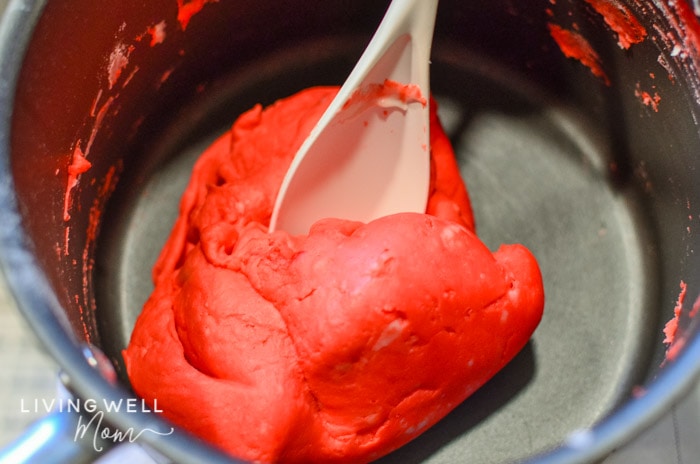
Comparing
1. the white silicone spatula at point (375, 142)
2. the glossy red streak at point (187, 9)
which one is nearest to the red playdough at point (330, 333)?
the white silicone spatula at point (375, 142)

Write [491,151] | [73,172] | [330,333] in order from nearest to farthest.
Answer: [330,333], [73,172], [491,151]

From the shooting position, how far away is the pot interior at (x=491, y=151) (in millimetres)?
834

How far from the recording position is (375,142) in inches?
35.2

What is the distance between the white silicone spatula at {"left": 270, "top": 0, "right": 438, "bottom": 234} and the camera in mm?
815

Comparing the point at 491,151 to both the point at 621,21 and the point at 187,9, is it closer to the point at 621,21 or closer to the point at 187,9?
the point at 621,21

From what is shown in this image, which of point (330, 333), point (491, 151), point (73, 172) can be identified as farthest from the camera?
point (491, 151)

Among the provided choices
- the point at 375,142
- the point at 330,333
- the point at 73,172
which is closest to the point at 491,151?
the point at 375,142

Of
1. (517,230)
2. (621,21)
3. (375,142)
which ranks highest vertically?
(621,21)

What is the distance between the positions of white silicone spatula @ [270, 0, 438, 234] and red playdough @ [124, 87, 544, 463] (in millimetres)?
100

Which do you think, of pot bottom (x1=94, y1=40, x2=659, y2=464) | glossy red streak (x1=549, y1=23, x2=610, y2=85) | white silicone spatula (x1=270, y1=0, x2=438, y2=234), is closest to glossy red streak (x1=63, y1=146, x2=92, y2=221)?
pot bottom (x1=94, y1=40, x2=659, y2=464)

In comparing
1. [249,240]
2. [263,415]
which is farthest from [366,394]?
[249,240]

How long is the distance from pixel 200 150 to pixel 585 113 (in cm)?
Answer: 62

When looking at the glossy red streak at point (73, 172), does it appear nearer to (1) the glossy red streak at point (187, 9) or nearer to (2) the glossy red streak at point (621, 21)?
(1) the glossy red streak at point (187, 9)

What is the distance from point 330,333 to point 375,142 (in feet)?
0.97
